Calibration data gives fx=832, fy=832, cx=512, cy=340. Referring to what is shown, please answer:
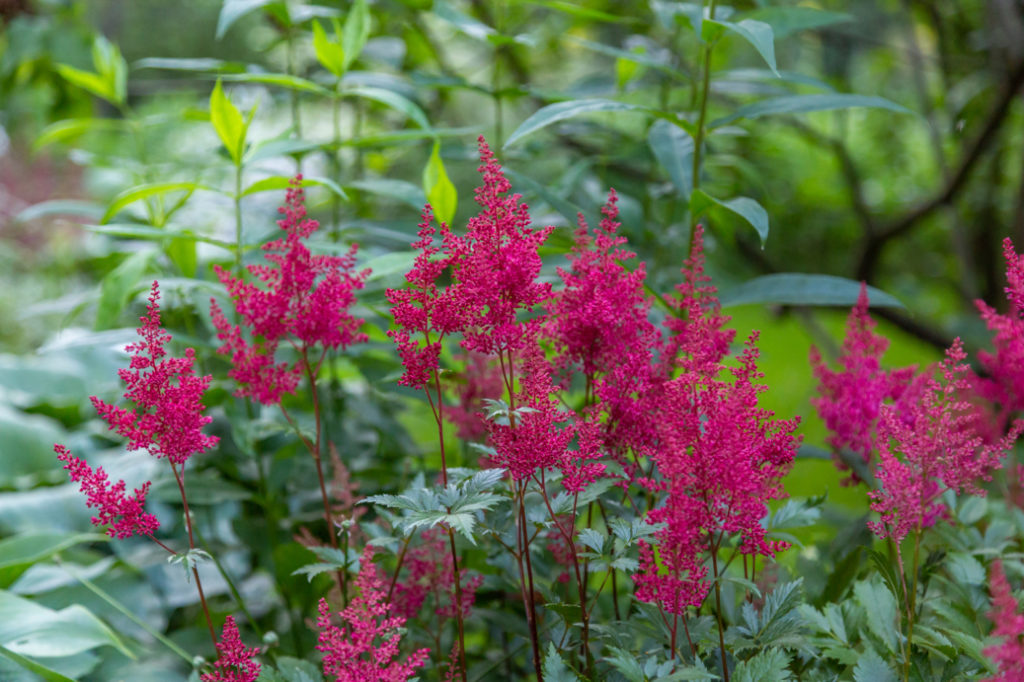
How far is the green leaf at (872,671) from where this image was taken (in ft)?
3.15

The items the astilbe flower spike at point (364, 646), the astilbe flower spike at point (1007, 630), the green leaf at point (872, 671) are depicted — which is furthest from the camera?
the green leaf at point (872, 671)

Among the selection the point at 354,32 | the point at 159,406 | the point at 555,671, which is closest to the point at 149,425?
→ the point at 159,406

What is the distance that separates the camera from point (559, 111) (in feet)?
3.95

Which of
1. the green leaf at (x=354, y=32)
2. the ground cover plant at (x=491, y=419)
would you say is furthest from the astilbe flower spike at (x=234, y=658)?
the green leaf at (x=354, y=32)

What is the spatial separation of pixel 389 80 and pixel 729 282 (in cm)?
119

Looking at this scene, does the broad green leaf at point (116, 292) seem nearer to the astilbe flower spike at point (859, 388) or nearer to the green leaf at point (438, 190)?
the green leaf at point (438, 190)

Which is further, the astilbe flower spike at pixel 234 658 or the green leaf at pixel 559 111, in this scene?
the green leaf at pixel 559 111

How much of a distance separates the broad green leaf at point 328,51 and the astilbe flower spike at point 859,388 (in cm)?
96

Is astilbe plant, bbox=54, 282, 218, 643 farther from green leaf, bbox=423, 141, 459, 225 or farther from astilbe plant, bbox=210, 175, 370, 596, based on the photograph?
green leaf, bbox=423, 141, 459, 225

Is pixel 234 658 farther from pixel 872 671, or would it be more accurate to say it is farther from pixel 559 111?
pixel 559 111

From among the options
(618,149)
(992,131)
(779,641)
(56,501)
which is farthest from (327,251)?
(992,131)

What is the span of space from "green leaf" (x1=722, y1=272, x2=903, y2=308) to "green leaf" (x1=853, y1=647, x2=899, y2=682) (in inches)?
21.8

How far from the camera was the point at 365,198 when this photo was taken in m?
2.11

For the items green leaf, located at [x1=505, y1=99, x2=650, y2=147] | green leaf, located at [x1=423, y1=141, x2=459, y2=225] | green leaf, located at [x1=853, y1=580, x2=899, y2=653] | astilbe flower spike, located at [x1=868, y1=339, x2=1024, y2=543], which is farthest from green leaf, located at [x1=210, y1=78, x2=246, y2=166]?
green leaf, located at [x1=853, y1=580, x2=899, y2=653]
